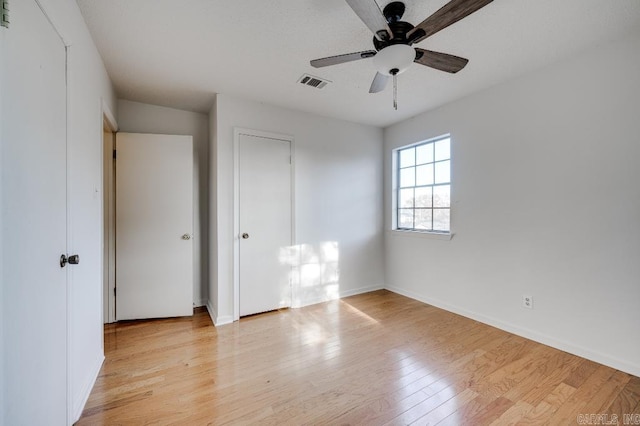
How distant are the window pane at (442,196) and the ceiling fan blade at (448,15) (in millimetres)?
2077

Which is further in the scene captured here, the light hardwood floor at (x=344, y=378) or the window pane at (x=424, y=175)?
the window pane at (x=424, y=175)

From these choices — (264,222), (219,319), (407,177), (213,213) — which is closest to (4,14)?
(213,213)

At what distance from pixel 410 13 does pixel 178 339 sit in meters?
3.24

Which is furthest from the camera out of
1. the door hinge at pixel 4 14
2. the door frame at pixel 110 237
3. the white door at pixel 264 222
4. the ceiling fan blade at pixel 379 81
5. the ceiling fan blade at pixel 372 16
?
the white door at pixel 264 222

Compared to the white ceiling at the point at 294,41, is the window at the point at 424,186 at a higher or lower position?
lower

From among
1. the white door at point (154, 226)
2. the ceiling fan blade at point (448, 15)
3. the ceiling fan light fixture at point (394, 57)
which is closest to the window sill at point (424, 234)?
the ceiling fan light fixture at point (394, 57)

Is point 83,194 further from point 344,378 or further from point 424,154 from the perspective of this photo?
point 424,154

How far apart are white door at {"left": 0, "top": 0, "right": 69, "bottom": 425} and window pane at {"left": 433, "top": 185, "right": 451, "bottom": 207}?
3.46 m

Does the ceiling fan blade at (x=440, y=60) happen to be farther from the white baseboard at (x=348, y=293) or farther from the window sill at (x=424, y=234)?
the white baseboard at (x=348, y=293)

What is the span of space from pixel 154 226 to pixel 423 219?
3312 millimetres

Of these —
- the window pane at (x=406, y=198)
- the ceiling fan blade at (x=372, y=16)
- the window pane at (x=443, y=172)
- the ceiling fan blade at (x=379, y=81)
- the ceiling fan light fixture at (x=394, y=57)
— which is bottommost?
the window pane at (x=406, y=198)

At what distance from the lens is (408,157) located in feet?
12.7

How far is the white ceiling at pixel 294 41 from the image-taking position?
1.68m

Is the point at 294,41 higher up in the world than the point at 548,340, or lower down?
higher up
